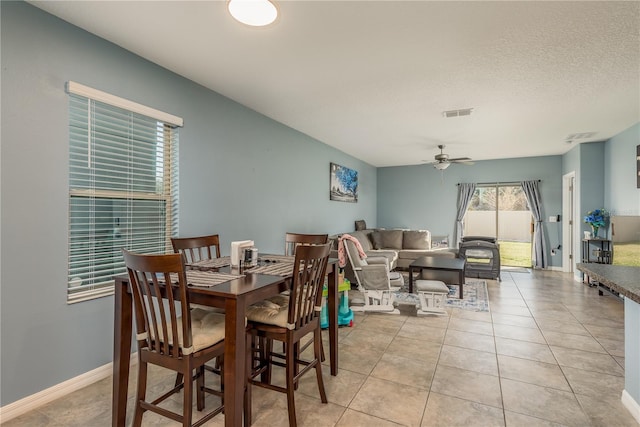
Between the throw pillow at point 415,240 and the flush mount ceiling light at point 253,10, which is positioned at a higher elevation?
the flush mount ceiling light at point 253,10

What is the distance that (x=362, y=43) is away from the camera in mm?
2365

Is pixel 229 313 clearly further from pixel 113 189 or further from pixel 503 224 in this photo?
pixel 503 224

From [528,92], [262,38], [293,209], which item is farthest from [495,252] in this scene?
[262,38]

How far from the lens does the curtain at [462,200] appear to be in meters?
7.45

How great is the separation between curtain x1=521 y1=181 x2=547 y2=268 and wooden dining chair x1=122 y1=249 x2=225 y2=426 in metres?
7.27

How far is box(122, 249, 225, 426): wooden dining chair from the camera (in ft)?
4.69

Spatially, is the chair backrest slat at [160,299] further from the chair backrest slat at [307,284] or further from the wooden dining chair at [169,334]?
the chair backrest slat at [307,284]

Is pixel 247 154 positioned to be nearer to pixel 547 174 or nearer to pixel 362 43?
pixel 362 43

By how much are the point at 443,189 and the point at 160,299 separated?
7.47 meters

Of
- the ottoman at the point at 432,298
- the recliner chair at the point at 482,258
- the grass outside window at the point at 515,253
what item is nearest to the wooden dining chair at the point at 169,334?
the ottoman at the point at 432,298

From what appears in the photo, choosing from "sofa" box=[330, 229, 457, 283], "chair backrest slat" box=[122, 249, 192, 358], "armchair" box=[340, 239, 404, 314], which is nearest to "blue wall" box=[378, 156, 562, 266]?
"sofa" box=[330, 229, 457, 283]

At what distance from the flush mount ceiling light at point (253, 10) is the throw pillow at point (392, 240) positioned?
5688 millimetres

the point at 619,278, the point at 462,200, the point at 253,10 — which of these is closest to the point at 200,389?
the point at 253,10

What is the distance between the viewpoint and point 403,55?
254 cm
